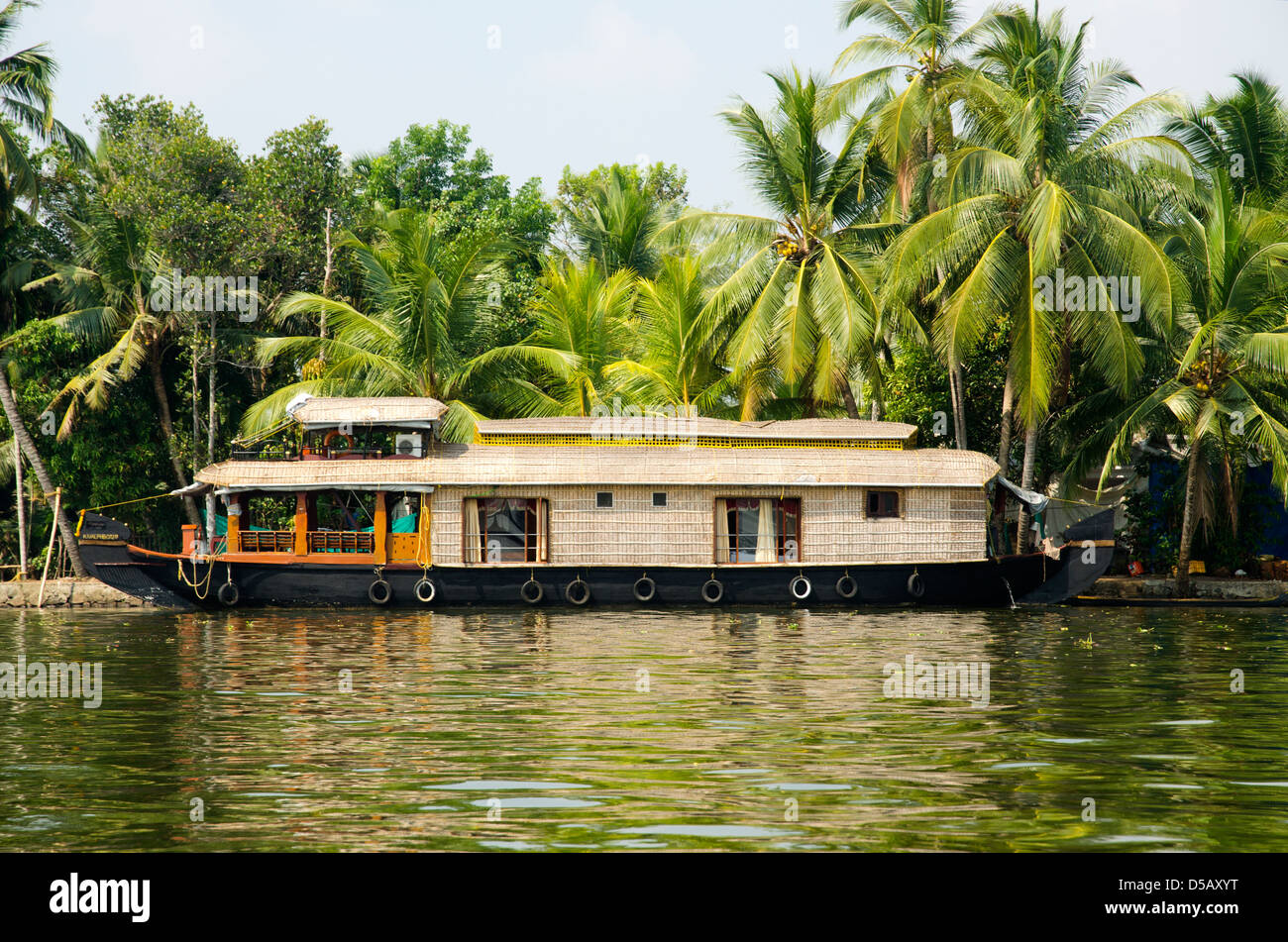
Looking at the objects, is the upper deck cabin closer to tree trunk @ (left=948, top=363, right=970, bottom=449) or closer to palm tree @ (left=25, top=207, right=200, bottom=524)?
tree trunk @ (left=948, top=363, right=970, bottom=449)

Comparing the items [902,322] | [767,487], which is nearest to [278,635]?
[767,487]

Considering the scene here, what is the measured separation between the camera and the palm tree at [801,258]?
20891mm

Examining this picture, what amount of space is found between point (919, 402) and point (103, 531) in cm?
1384

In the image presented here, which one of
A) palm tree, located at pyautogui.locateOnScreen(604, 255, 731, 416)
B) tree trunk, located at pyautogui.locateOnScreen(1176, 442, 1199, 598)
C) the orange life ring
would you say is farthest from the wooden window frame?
the orange life ring

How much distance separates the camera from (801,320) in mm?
20875

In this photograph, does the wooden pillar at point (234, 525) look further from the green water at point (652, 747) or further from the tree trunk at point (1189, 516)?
the tree trunk at point (1189, 516)

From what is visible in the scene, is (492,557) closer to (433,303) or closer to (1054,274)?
(433,303)

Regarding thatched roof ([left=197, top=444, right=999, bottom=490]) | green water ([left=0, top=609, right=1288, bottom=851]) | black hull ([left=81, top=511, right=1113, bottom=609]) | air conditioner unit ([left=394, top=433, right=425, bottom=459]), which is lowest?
green water ([left=0, top=609, right=1288, bottom=851])

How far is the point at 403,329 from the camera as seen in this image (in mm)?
22188

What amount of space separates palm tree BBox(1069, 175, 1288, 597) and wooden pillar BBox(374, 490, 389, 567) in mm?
10746

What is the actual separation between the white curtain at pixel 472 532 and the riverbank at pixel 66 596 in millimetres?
6105

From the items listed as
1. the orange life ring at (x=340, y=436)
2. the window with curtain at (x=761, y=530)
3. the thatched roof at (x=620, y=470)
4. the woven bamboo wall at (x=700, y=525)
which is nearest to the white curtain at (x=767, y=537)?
the window with curtain at (x=761, y=530)

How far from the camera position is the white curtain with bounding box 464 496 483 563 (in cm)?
1941

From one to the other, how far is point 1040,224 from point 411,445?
10.0 m
